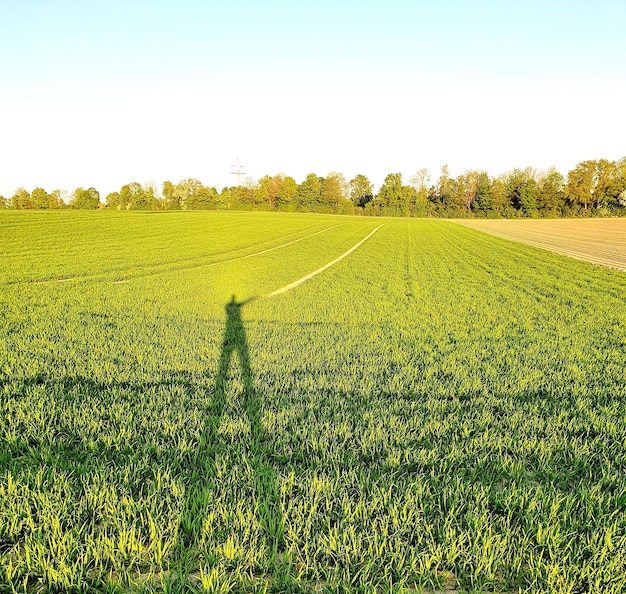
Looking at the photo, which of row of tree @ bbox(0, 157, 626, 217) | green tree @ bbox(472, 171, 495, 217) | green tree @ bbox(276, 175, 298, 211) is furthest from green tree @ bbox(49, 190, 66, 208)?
green tree @ bbox(472, 171, 495, 217)

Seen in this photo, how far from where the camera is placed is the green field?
255cm

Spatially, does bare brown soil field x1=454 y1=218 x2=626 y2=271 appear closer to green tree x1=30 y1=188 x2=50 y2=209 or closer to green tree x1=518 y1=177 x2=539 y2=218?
green tree x1=518 y1=177 x2=539 y2=218

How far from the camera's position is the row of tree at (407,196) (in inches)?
4355

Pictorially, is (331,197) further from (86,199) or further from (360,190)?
(86,199)

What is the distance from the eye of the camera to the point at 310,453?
381 cm

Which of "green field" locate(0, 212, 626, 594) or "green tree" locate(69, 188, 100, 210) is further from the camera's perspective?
"green tree" locate(69, 188, 100, 210)

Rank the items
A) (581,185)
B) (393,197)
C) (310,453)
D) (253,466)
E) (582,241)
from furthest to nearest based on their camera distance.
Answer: (393,197), (581,185), (582,241), (310,453), (253,466)

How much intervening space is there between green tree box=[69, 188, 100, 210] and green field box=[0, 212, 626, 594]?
130 m

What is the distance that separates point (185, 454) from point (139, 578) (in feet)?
4.47

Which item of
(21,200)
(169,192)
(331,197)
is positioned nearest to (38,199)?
(21,200)

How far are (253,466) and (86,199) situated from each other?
141 m

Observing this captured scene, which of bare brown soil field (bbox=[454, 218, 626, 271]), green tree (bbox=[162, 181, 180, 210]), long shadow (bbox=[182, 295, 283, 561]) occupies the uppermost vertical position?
green tree (bbox=[162, 181, 180, 210])

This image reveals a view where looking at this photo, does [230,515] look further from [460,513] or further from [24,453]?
[24,453]

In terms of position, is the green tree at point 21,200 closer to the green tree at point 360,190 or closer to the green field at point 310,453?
the green tree at point 360,190
